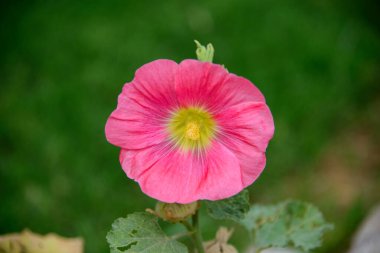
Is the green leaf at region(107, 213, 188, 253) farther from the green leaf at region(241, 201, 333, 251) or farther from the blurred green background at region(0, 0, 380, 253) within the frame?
the blurred green background at region(0, 0, 380, 253)

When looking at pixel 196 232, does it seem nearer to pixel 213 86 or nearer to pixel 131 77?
pixel 213 86

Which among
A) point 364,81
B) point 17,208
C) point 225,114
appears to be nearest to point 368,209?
point 364,81

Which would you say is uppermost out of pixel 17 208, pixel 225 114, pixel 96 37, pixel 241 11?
pixel 241 11

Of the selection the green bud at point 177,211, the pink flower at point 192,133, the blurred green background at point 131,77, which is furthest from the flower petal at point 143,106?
the blurred green background at point 131,77

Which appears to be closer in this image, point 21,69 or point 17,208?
point 17,208

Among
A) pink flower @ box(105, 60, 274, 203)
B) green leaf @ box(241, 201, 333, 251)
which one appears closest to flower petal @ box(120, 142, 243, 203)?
pink flower @ box(105, 60, 274, 203)

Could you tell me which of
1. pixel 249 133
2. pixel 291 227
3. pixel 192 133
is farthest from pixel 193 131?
pixel 291 227

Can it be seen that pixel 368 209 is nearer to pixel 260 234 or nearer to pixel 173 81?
pixel 260 234
